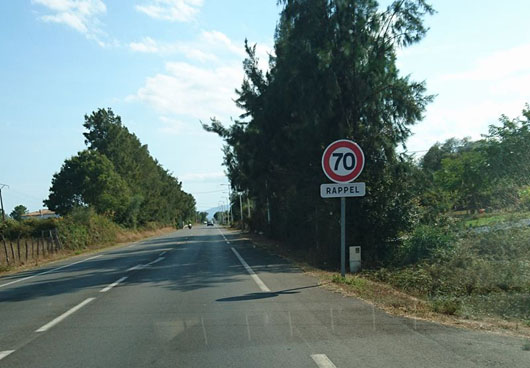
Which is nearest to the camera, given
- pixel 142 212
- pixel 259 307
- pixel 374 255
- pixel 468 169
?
pixel 259 307

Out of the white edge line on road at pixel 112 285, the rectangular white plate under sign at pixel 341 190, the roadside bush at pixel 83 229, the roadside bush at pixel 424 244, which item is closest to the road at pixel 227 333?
the white edge line on road at pixel 112 285

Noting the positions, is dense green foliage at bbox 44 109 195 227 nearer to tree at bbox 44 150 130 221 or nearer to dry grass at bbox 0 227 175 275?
tree at bbox 44 150 130 221

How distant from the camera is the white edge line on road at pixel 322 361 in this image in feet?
18.3

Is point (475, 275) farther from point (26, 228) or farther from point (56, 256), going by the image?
point (26, 228)

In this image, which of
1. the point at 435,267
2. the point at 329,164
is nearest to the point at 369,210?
the point at 435,267

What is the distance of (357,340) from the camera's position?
6633mm

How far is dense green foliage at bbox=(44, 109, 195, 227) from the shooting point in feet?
203

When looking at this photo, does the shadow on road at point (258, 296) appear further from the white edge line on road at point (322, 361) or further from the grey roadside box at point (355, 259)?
the white edge line on road at point (322, 361)

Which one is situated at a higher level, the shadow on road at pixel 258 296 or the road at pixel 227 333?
the shadow on road at pixel 258 296

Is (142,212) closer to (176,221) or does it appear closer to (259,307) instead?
(176,221)

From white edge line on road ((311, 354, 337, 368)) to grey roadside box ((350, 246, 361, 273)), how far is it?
26.0 ft

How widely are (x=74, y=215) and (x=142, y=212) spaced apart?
33.5 metres

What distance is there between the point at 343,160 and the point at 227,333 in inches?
216

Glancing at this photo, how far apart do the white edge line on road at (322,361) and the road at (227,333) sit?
12 mm
